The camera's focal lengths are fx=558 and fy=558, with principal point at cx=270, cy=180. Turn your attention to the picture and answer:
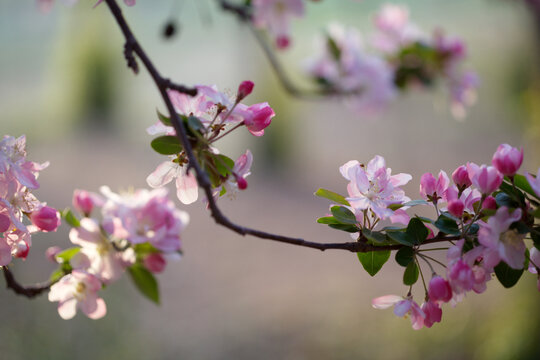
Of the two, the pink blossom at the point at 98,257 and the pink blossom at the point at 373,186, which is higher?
the pink blossom at the point at 98,257

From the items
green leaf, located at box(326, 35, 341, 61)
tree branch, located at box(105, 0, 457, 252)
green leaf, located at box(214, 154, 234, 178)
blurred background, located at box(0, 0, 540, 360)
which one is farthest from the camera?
blurred background, located at box(0, 0, 540, 360)

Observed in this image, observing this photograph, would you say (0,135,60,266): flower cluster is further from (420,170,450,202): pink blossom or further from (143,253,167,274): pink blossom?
(420,170,450,202): pink blossom

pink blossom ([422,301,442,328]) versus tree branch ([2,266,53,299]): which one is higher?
tree branch ([2,266,53,299])

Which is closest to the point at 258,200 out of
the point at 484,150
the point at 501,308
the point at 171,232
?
the point at 484,150

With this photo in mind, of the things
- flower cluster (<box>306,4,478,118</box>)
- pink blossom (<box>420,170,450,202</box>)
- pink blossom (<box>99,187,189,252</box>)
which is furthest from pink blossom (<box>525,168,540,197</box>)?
flower cluster (<box>306,4,478,118</box>)

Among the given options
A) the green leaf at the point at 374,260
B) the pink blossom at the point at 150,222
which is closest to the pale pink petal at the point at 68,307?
the pink blossom at the point at 150,222

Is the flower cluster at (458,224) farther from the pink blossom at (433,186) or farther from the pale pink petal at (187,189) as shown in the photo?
the pale pink petal at (187,189)

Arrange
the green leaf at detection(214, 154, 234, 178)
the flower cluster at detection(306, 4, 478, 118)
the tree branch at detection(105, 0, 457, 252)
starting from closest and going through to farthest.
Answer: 1. the tree branch at detection(105, 0, 457, 252)
2. the green leaf at detection(214, 154, 234, 178)
3. the flower cluster at detection(306, 4, 478, 118)
